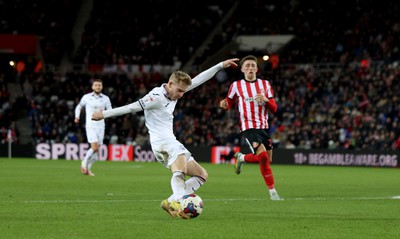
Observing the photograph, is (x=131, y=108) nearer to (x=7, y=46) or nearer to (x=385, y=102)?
(x=385, y=102)

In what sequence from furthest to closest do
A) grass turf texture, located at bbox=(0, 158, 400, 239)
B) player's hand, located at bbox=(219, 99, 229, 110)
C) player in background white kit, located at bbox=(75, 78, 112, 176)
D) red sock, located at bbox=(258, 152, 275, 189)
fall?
player in background white kit, located at bbox=(75, 78, 112, 176) → red sock, located at bbox=(258, 152, 275, 189) → player's hand, located at bbox=(219, 99, 229, 110) → grass turf texture, located at bbox=(0, 158, 400, 239)

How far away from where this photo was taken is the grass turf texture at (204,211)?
9906 millimetres

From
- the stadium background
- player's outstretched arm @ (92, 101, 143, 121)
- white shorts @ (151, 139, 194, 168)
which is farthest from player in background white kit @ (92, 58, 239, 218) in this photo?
the stadium background

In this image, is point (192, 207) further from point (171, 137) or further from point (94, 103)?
point (94, 103)

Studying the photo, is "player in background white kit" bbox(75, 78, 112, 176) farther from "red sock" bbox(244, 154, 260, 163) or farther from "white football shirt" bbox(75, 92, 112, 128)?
"red sock" bbox(244, 154, 260, 163)

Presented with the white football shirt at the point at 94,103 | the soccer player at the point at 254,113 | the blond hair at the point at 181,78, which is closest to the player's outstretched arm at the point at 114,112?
the blond hair at the point at 181,78

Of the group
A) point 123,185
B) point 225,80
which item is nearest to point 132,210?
point 123,185

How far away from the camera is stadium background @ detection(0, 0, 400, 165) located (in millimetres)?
37656

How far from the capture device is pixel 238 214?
1218cm

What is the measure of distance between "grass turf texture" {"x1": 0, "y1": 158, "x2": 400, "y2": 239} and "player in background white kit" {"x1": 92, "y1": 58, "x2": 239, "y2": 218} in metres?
0.41

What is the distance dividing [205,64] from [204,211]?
114 ft

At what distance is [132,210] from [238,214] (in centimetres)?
157

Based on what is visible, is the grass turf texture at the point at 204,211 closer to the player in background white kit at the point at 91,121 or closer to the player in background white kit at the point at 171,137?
the player in background white kit at the point at 171,137

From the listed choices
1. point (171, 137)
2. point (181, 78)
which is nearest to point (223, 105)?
point (171, 137)
